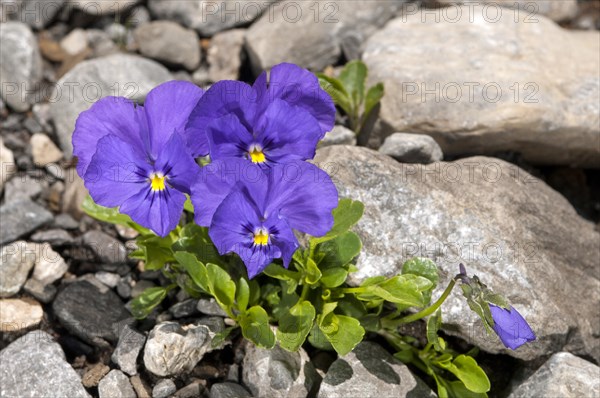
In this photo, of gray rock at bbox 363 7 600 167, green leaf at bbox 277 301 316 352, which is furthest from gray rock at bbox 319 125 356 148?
green leaf at bbox 277 301 316 352

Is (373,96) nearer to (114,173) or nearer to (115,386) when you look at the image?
(114,173)

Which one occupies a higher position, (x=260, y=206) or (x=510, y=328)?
(x=260, y=206)

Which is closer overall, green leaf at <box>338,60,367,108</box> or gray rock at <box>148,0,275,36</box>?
green leaf at <box>338,60,367,108</box>

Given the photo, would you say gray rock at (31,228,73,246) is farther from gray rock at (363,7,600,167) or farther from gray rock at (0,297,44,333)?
gray rock at (363,7,600,167)

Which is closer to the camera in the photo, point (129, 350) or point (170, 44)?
point (129, 350)

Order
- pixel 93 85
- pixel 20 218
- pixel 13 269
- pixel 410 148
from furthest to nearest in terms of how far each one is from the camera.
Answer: pixel 93 85 → pixel 20 218 → pixel 410 148 → pixel 13 269

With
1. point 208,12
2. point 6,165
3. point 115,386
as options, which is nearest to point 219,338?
point 115,386
